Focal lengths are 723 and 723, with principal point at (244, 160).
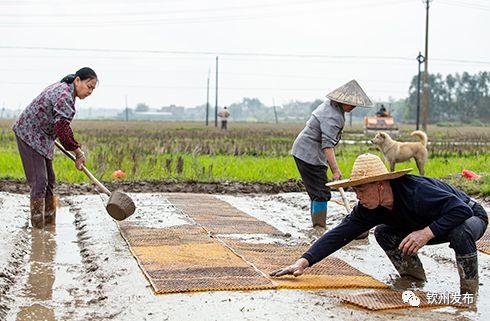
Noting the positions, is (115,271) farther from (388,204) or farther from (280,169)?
(280,169)

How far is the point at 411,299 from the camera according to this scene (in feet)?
13.5

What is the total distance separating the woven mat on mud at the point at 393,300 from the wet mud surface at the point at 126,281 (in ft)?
0.19

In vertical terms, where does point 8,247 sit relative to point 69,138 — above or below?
below

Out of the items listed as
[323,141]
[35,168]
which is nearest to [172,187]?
[35,168]

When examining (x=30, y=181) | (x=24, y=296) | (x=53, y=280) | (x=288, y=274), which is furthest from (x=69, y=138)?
(x=288, y=274)

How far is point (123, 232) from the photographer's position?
20.8 feet

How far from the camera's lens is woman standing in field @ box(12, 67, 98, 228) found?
20.5 feet

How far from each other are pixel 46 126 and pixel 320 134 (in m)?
2.50

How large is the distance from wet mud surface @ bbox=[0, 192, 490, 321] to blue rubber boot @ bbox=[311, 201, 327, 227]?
0.35ft

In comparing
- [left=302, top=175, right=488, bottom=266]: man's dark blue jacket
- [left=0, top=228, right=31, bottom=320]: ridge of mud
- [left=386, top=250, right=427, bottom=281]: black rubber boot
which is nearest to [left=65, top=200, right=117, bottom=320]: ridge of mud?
[left=0, top=228, right=31, bottom=320]: ridge of mud

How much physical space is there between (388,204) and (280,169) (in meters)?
7.92

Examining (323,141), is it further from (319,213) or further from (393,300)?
(393,300)

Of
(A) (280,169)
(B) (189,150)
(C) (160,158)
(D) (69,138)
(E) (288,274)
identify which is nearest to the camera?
(E) (288,274)

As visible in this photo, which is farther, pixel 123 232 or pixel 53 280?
pixel 123 232
